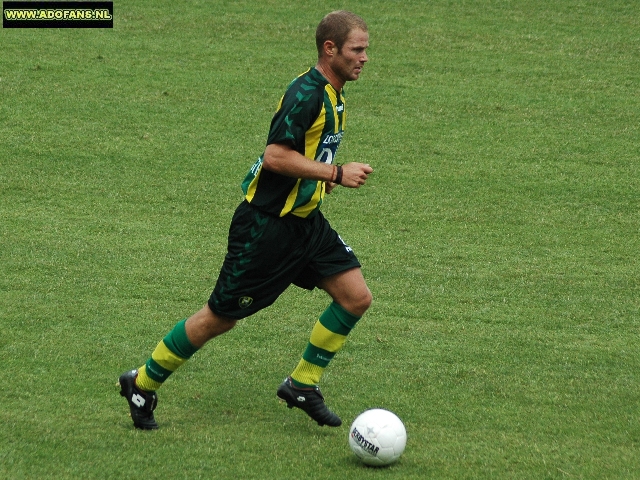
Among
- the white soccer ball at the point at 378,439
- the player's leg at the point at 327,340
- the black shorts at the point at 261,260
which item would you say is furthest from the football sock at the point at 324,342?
the white soccer ball at the point at 378,439

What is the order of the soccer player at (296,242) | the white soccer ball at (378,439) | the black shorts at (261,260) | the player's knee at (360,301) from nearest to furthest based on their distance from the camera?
the white soccer ball at (378,439) < the soccer player at (296,242) < the black shorts at (261,260) < the player's knee at (360,301)

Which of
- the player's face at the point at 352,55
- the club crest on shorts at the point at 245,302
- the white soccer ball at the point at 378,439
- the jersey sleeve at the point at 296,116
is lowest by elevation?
the white soccer ball at the point at 378,439

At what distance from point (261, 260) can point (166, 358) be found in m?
0.71

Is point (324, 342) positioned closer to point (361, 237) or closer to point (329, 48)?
point (329, 48)

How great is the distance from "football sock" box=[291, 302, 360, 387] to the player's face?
125 centimetres

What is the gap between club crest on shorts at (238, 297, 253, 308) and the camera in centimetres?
534

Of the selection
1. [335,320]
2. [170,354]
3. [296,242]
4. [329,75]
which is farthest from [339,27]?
[170,354]

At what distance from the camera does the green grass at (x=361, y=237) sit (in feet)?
17.3

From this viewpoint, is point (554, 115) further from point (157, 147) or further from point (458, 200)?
point (157, 147)

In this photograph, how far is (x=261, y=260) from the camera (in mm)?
5336

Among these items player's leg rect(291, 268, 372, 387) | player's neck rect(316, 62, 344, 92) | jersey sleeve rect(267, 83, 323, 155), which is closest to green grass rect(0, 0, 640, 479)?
player's leg rect(291, 268, 372, 387)

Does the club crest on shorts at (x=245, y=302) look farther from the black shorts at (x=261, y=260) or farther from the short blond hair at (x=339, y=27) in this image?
the short blond hair at (x=339, y=27)

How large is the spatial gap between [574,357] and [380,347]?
4.00 feet

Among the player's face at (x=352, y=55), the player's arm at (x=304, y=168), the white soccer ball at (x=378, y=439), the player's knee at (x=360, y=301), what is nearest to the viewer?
the white soccer ball at (x=378, y=439)
